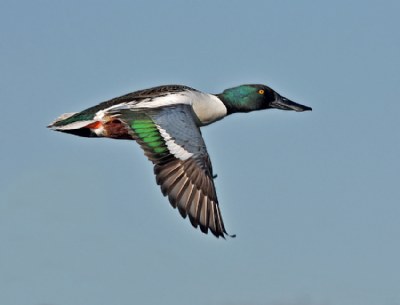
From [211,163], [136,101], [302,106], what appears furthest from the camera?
[302,106]

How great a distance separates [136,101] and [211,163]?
1.81 metres

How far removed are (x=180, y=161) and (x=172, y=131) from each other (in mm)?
542

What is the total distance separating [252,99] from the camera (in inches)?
796

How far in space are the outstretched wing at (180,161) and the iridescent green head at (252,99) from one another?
10.1ft

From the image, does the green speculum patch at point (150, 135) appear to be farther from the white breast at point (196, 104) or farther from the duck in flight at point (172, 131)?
the white breast at point (196, 104)

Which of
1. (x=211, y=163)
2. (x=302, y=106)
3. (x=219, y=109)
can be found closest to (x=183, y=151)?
(x=211, y=163)

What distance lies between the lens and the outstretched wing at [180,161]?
15617mm

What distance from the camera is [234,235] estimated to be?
15.2 meters

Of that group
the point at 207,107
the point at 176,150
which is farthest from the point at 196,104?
the point at 176,150

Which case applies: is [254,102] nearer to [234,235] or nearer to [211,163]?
[211,163]

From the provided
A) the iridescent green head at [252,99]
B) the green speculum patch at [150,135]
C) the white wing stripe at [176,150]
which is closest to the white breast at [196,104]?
the iridescent green head at [252,99]

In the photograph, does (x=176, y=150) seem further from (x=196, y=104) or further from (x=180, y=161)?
(x=196, y=104)

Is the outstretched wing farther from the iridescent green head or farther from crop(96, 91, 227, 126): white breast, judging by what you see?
the iridescent green head

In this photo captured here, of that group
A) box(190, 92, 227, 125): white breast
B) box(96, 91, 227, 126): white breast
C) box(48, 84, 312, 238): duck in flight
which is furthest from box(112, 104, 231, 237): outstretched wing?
box(190, 92, 227, 125): white breast
